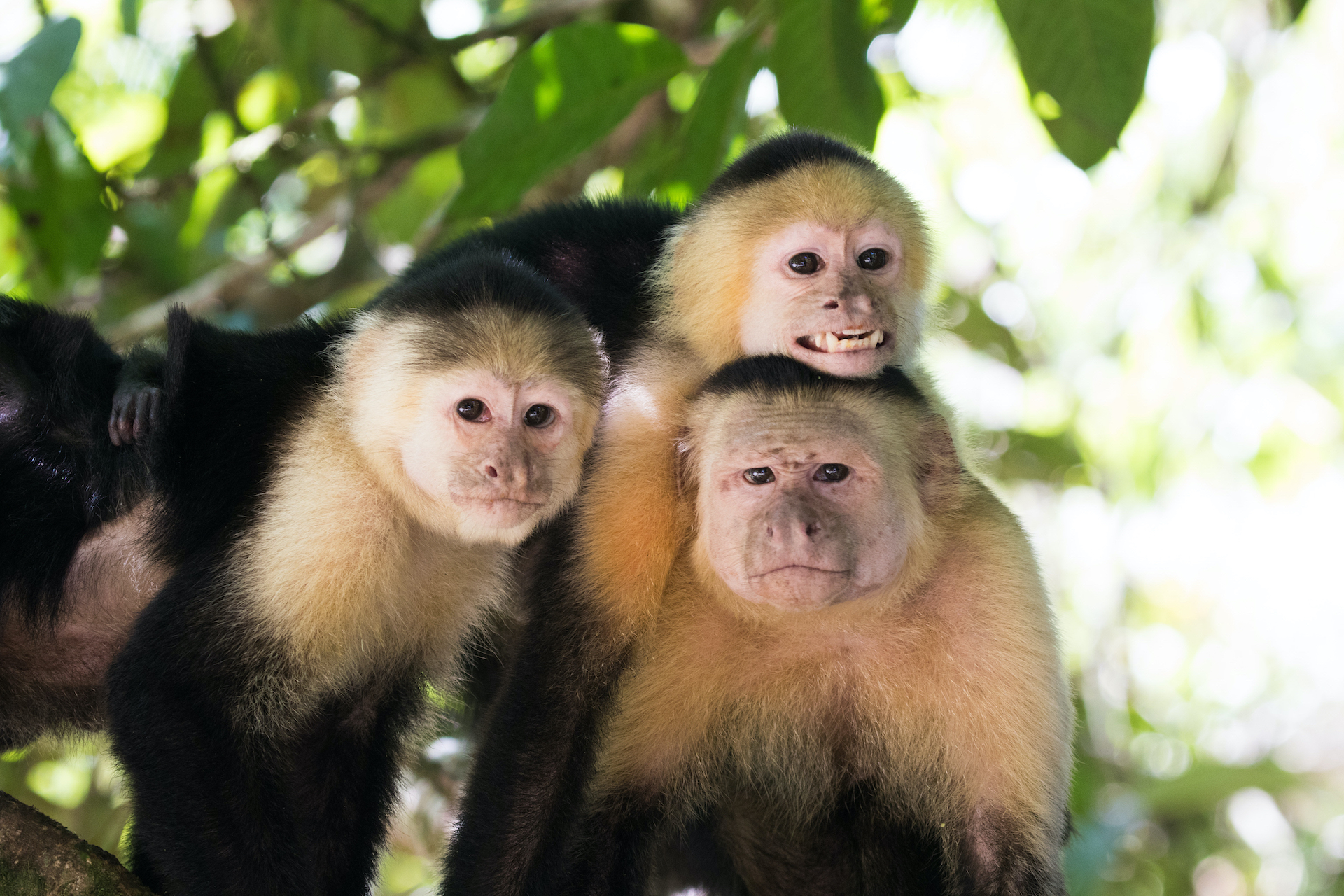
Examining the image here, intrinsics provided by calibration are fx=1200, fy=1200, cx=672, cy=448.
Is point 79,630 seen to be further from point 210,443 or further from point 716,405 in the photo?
point 716,405

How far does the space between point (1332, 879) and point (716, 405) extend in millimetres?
3892

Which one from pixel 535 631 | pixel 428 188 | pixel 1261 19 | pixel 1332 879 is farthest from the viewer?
pixel 1261 19

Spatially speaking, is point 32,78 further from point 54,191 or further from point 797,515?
point 797,515

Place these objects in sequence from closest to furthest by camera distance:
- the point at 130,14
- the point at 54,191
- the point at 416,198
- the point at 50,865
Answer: the point at 50,865
the point at 130,14
the point at 54,191
the point at 416,198

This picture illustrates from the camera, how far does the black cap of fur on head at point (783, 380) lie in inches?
97.1

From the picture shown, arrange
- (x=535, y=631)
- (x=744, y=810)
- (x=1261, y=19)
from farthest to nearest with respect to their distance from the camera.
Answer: (x=1261, y=19)
(x=744, y=810)
(x=535, y=631)

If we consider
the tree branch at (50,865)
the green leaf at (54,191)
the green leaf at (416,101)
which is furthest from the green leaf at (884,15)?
the tree branch at (50,865)

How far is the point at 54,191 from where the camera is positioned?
327 cm

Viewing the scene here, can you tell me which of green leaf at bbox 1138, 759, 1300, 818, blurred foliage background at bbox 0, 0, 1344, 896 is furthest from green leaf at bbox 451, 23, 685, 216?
green leaf at bbox 1138, 759, 1300, 818

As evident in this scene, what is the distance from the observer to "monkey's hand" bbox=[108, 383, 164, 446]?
8.23 ft

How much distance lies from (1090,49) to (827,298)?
2.35 ft

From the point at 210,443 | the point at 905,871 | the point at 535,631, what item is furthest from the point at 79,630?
the point at 905,871

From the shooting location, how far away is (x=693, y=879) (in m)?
3.09

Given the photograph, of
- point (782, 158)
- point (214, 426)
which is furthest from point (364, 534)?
point (782, 158)
